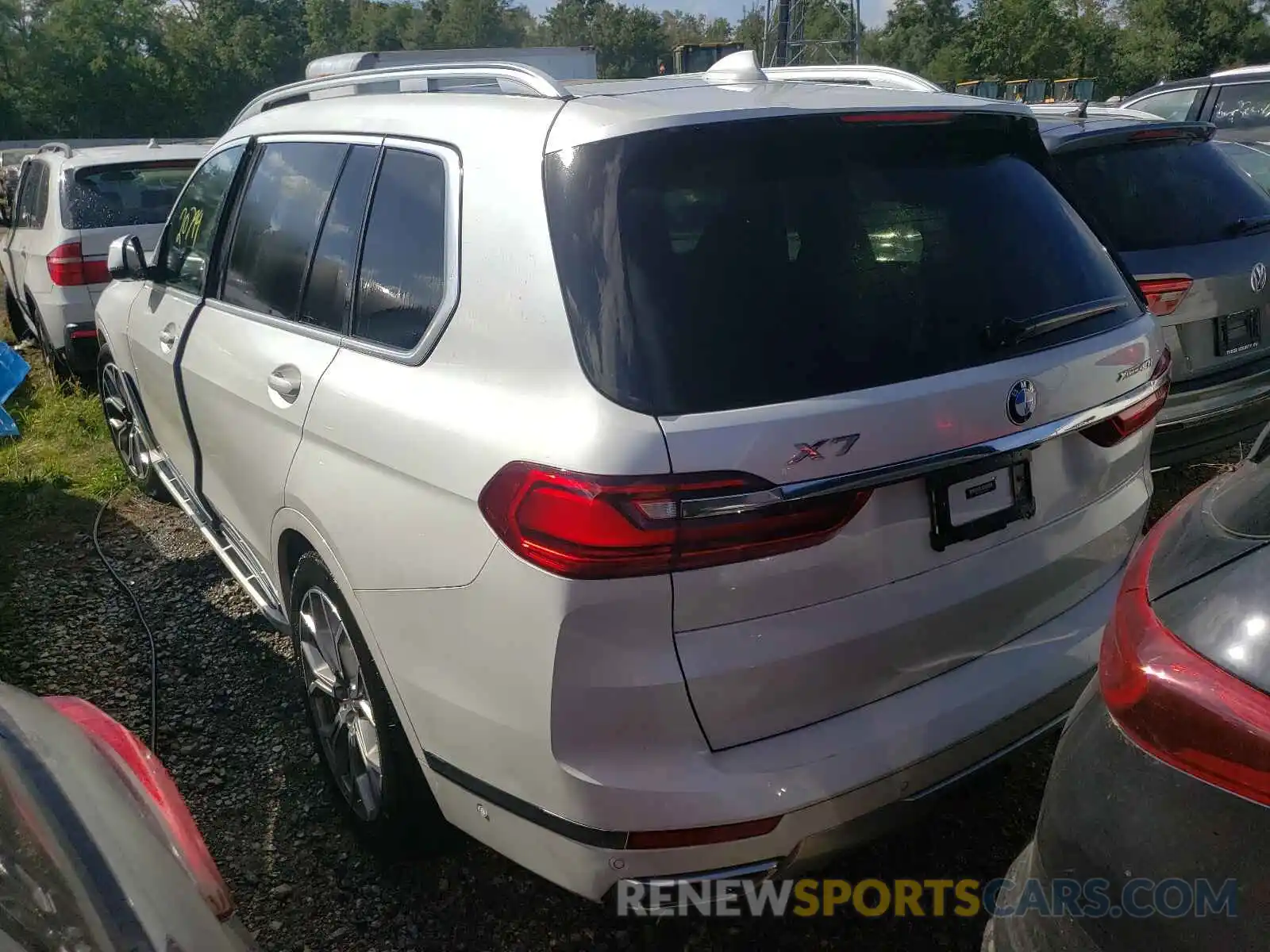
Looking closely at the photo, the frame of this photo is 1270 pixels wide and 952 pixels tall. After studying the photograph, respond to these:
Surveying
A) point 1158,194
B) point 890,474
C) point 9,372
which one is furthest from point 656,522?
point 9,372

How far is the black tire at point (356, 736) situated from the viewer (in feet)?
7.88

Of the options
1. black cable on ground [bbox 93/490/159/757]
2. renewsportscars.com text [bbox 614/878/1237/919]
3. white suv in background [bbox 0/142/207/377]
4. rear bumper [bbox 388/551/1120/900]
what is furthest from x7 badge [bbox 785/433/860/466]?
white suv in background [bbox 0/142/207/377]

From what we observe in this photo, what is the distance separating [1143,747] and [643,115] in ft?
4.57

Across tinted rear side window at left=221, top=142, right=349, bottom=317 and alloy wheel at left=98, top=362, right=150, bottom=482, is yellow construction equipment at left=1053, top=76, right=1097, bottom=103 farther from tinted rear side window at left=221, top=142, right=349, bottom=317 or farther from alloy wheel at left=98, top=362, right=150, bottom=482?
tinted rear side window at left=221, top=142, right=349, bottom=317

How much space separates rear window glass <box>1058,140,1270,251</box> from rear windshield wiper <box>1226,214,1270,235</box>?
0.02 meters

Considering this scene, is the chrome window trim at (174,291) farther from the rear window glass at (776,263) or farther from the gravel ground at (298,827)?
the rear window glass at (776,263)

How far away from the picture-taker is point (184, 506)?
168 inches

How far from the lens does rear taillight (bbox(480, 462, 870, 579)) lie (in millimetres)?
1766

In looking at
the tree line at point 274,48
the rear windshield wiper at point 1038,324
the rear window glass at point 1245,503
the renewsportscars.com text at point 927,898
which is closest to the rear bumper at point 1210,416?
the rear windshield wiper at point 1038,324

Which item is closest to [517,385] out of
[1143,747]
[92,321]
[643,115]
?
[643,115]

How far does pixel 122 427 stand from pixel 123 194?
2685 mm

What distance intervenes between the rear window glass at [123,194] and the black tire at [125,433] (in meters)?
2.08

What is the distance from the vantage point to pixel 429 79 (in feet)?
9.53

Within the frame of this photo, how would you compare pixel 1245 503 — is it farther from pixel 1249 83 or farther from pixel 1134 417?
pixel 1249 83
